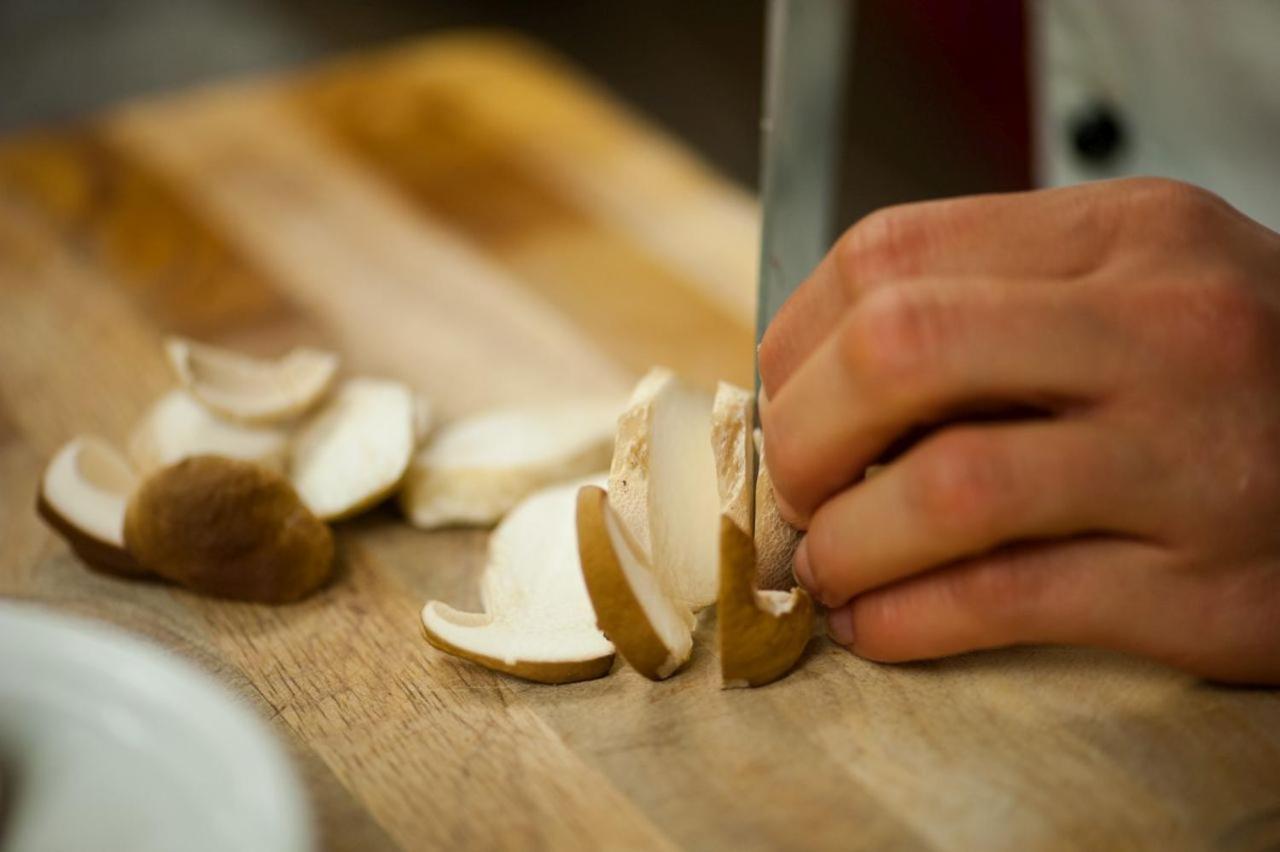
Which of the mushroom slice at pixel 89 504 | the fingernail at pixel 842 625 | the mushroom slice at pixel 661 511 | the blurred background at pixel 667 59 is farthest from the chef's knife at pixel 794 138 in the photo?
the blurred background at pixel 667 59

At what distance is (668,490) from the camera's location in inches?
34.2

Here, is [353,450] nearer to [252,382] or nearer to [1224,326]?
[252,382]

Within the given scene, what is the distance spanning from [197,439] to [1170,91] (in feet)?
3.56

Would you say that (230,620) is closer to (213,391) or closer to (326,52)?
(213,391)

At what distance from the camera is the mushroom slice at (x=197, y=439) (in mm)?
996

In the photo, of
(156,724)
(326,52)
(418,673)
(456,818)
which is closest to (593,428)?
(418,673)

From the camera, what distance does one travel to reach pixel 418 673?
2.80ft

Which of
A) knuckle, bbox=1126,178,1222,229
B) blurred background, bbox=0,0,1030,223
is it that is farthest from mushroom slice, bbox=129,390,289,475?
blurred background, bbox=0,0,1030,223

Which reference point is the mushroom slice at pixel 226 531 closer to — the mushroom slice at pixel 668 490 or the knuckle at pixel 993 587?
the mushroom slice at pixel 668 490

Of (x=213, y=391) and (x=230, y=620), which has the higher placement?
(x=213, y=391)

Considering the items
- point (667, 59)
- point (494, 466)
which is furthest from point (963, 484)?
point (667, 59)

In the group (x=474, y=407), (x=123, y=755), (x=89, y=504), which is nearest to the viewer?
(x=123, y=755)

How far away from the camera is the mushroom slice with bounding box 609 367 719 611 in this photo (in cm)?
85

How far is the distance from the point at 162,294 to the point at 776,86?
0.69 m
